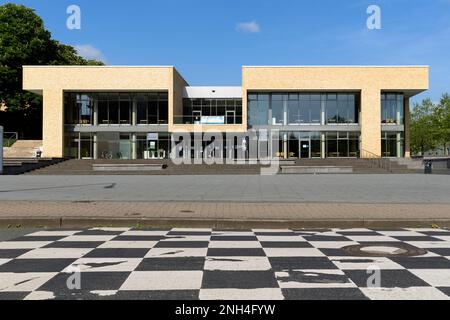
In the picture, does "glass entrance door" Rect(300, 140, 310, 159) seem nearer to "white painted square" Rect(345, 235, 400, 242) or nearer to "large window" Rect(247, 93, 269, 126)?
"large window" Rect(247, 93, 269, 126)

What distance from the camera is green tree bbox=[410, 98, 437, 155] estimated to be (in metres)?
73.2

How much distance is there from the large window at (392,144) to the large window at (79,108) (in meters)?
31.0

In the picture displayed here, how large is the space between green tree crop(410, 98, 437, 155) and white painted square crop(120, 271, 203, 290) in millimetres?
71296

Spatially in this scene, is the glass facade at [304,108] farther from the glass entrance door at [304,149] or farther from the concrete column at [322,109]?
the glass entrance door at [304,149]

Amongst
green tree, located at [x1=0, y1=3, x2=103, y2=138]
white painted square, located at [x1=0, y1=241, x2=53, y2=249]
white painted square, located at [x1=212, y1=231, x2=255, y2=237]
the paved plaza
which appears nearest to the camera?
white painted square, located at [x1=0, y1=241, x2=53, y2=249]

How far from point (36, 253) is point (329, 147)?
44862 millimetres

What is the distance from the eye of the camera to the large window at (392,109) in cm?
4953

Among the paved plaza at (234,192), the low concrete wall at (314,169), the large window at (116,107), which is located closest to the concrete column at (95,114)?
the large window at (116,107)

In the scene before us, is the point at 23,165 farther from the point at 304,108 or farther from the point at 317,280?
the point at 317,280

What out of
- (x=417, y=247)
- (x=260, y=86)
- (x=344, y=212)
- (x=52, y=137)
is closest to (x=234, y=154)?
(x=260, y=86)

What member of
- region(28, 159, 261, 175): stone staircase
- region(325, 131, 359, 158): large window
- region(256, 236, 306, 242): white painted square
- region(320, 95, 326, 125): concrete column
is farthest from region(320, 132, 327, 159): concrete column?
region(256, 236, 306, 242): white painted square
